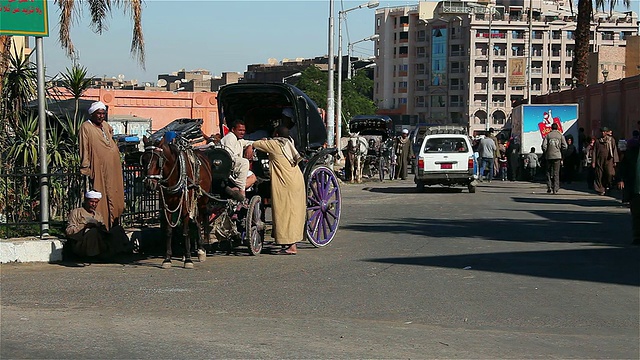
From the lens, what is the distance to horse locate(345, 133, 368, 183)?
119ft

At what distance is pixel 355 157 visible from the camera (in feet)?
121

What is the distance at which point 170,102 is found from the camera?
61.7 meters

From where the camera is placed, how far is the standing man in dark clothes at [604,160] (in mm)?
28042

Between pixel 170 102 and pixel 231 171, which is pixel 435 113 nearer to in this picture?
pixel 170 102

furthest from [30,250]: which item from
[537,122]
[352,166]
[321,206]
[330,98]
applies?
[537,122]

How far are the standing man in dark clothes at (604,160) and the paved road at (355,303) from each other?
11462mm

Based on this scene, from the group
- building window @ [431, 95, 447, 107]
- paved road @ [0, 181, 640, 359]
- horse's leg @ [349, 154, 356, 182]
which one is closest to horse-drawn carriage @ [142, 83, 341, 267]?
paved road @ [0, 181, 640, 359]

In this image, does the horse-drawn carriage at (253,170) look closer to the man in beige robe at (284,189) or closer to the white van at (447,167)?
the man in beige robe at (284,189)

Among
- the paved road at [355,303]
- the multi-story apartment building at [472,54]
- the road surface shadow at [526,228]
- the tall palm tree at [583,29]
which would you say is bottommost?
the paved road at [355,303]

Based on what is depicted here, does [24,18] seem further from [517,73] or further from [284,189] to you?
[517,73]

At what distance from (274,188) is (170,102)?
48.7m

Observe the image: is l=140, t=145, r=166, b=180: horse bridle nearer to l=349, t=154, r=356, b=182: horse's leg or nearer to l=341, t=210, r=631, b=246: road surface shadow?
l=341, t=210, r=631, b=246: road surface shadow

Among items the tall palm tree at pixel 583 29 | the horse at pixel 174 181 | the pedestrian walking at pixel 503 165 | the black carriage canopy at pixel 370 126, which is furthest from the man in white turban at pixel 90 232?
the black carriage canopy at pixel 370 126

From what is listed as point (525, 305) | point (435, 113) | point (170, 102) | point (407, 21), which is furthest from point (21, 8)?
point (407, 21)
